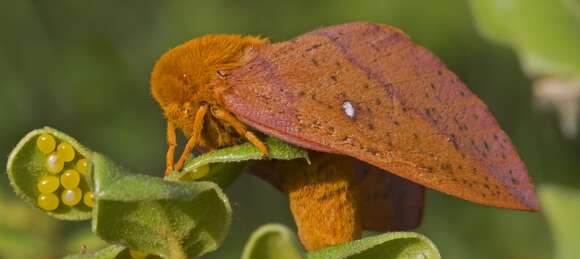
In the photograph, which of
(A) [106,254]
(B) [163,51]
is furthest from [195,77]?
(B) [163,51]

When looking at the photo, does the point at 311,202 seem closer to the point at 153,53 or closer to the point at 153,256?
the point at 153,256

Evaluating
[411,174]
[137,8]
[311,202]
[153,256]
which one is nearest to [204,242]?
[153,256]

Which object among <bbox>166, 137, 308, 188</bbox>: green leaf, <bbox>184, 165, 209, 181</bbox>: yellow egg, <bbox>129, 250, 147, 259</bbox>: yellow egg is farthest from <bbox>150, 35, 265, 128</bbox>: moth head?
<bbox>129, 250, 147, 259</bbox>: yellow egg

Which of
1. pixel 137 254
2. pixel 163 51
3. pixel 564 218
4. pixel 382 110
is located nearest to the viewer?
pixel 137 254

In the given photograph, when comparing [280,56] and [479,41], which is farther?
[479,41]

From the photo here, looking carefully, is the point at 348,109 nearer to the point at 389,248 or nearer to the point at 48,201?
the point at 389,248
